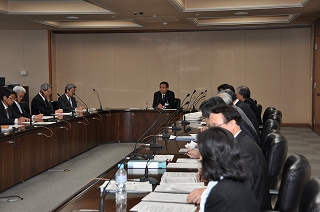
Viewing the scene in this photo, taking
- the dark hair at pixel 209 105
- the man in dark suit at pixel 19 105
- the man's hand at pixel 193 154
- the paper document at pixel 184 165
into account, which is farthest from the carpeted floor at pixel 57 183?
the dark hair at pixel 209 105

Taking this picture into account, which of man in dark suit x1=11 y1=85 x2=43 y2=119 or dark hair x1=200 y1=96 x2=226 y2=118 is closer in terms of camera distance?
dark hair x1=200 y1=96 x2=226 y2=118

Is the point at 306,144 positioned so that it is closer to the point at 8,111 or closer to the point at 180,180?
the point at 8,111

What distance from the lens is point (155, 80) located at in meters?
12.4

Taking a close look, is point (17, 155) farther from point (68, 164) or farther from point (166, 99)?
point (166, 99)

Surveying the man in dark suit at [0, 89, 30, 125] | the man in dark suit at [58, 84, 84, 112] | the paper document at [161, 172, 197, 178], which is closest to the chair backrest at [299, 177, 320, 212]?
the paper document at [161, 172, 197, 178]

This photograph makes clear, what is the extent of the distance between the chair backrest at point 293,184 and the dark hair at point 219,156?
876 millimetres

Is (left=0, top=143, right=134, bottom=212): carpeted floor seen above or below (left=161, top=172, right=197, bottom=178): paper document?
below

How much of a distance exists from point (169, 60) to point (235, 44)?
70.3 inches

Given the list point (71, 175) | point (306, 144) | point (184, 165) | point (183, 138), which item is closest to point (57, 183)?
point (71, 175)

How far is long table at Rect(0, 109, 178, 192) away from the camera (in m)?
5.39

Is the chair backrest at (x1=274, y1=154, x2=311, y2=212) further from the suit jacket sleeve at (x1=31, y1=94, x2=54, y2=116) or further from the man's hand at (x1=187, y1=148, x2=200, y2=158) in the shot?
the suit jacket sleeve at (x1=31, y1=94, x2=54, y2=116)

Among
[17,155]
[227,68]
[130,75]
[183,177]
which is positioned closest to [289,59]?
[227,68]

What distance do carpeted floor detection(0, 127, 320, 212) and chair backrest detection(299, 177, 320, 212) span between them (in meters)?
3.19

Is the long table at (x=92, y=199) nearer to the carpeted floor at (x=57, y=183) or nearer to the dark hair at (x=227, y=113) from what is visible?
the dark hair at (x=227, y=113)
